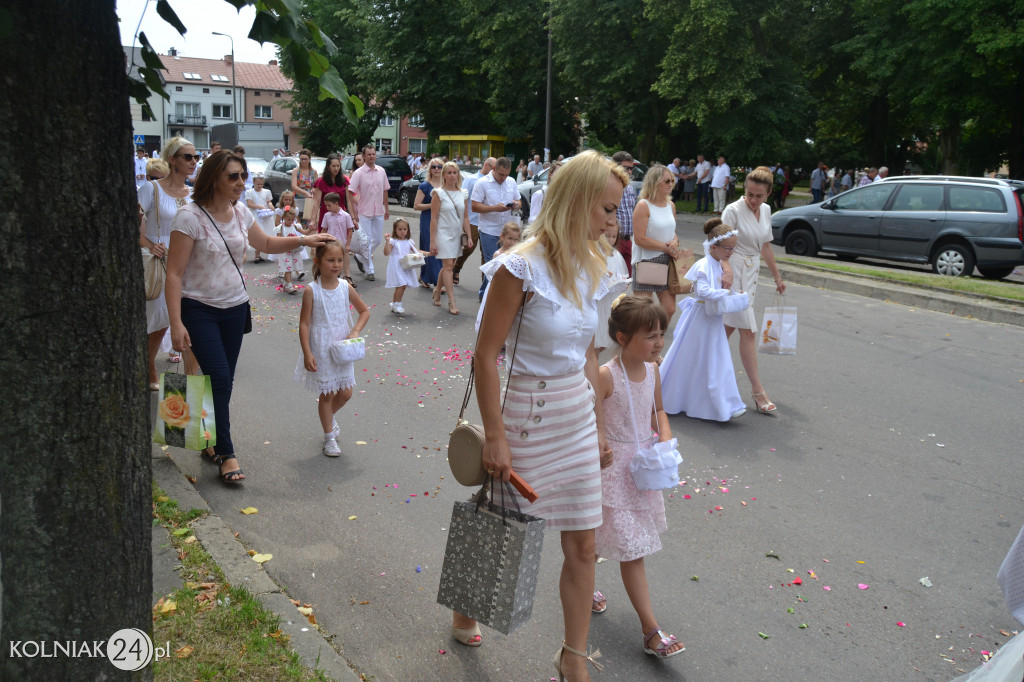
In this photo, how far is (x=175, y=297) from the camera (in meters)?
5.14

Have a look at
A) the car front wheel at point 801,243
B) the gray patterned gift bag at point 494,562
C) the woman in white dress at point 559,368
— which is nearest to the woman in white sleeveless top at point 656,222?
the woman in white dress at point 559,368

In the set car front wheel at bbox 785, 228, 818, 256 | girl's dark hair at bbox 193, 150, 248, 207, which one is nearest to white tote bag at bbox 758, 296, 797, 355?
girl's dark hair at bbox 193, 150, 248, 207

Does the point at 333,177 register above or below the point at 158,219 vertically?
above

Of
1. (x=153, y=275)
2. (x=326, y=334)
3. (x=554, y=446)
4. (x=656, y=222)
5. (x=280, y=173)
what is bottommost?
(x=326, y=334)

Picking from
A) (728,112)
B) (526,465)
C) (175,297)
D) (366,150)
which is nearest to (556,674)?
(526,465)

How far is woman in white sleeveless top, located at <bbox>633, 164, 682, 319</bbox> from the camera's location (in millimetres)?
7938

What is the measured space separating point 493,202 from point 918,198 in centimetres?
903

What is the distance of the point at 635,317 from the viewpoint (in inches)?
151

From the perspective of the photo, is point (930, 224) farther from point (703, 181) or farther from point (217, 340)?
point (703, 181)

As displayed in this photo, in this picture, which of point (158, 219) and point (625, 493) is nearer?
point (625, 493)

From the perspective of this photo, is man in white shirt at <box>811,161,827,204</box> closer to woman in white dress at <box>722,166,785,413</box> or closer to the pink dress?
woman in white dress at <box>722,166,785,413</box>

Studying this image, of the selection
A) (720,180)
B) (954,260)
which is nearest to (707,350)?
(954,260)

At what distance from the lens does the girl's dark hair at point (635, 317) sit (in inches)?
151

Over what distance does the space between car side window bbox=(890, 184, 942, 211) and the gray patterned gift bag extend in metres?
15.4
